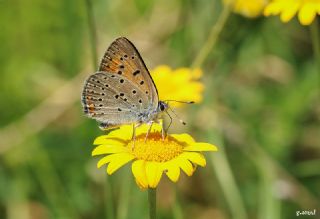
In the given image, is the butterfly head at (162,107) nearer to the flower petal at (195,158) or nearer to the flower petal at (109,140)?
the flower petal at (109,140)

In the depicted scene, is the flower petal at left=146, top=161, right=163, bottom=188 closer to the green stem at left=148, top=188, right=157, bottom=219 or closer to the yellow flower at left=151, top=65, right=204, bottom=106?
the green stem at left=148, top=188, right=157, bottom=219

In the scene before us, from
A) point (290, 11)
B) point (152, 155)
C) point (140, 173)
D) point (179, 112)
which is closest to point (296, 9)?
point (290, 11)

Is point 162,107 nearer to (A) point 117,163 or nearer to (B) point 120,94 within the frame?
(B) point 120,94

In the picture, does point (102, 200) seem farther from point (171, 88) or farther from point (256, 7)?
point (256, 7)

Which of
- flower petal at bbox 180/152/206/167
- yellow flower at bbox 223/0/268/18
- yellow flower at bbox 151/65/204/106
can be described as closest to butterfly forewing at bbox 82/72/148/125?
flower petal at bbox 180/152/206/167

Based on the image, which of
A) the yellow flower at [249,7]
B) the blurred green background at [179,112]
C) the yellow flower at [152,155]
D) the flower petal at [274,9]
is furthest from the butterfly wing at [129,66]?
the yellow flower at [249,7]

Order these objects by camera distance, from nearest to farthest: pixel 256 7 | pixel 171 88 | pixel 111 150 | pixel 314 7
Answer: pixel 111 150
pixel 314 7
pixel 171 88
pixel 256 7

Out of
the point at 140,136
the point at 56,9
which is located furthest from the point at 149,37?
the point at 140,136
